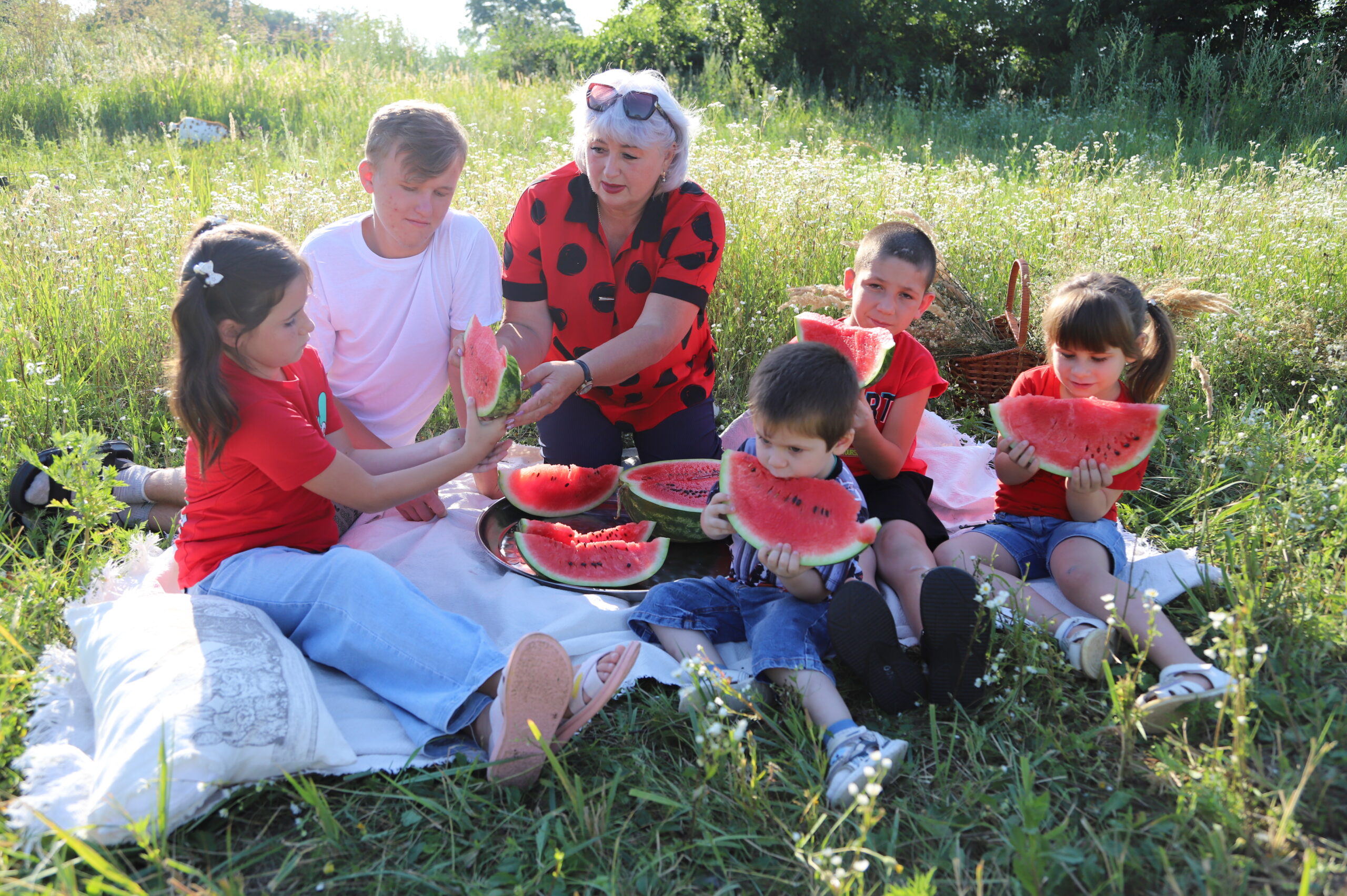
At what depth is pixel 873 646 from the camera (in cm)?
249

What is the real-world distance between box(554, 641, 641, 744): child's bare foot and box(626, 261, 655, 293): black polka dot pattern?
1808mm

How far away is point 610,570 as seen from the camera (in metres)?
3.30

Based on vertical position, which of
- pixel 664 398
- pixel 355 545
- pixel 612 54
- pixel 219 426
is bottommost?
pixel 355 545

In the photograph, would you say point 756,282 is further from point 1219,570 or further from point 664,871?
point 664,871

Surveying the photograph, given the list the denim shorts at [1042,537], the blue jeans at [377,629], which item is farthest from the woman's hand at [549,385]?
the denim shorts at [1042,537]

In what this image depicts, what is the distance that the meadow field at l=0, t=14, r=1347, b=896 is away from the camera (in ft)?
6.53

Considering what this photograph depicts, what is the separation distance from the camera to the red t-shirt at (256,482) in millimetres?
2674

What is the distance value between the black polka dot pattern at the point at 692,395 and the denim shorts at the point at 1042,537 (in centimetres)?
143

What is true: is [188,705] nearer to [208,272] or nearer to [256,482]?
[256,482]

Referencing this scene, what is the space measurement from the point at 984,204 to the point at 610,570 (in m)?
4.57

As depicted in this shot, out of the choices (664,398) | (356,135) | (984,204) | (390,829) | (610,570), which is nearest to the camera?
(390,829)

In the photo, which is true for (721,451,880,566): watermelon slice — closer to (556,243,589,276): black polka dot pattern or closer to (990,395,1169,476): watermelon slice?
(990,395,1169,476): watermelon slice

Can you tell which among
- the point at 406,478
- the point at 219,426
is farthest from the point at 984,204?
the point at 219,426

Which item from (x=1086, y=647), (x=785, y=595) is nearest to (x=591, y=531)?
(x=785, y=595)
